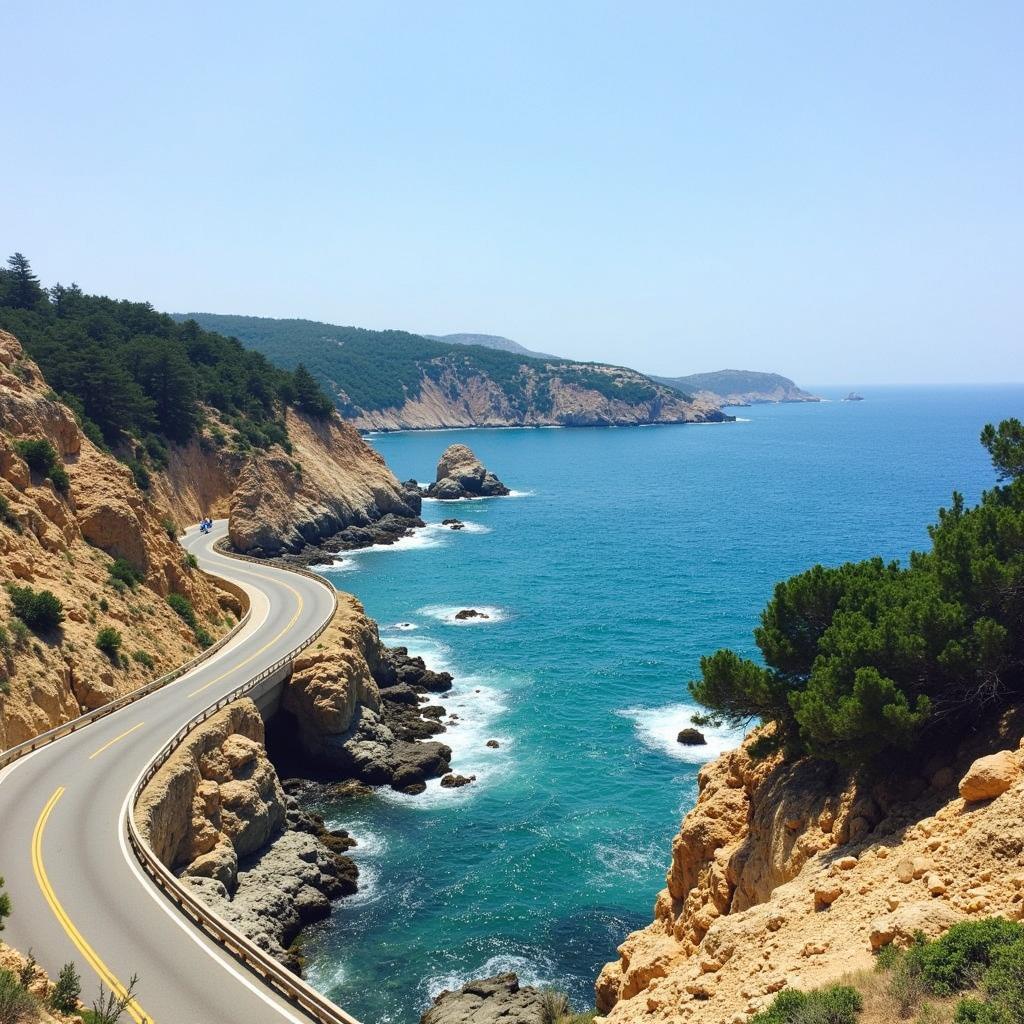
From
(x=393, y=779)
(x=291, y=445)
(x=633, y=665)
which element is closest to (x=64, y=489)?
(x=393, y=779)

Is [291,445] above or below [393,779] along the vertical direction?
above

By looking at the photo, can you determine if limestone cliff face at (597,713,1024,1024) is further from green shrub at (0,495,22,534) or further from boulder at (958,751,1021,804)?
green shrub at (0,495,22,534)

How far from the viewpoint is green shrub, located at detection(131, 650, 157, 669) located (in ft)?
136

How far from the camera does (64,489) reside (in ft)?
152

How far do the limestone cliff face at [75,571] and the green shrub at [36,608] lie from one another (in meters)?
0.41

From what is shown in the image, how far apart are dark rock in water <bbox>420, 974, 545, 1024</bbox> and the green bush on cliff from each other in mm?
10053

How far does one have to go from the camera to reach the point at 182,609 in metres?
48.9

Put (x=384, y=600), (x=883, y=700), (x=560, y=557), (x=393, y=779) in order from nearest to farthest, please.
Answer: (x=883, y=700) → (x=393, y=779) → (x=384, y=600) → (x=560, y=557)

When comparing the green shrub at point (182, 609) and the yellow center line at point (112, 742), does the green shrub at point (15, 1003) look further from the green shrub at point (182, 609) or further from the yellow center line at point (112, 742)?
the green shrub at point (182, 609)

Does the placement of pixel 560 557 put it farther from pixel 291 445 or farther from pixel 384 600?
pixel 291 445

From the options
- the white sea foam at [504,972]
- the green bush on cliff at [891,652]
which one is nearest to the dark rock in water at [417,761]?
→ the white sea foam at [504,972]

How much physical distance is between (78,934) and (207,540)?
59.0 metres

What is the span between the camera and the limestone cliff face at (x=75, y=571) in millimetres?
35000

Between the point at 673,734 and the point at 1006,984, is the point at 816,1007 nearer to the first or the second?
the point at 1006,984
